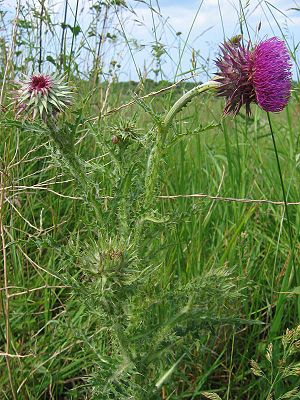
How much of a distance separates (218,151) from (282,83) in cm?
191

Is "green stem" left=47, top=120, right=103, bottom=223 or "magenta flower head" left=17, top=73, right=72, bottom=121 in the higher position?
"magenta flower head" left=17, top=73, right=72, bottom=121

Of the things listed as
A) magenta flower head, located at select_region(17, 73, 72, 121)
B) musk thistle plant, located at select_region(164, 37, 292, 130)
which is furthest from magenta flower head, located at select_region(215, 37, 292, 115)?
magenta flower head, located at select_region(17, 73, 72, 121)

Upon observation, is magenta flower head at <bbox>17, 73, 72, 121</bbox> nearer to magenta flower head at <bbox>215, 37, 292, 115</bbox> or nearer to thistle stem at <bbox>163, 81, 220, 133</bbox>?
thistle stem at <bbox>163, 81, 220, 133</bbox>

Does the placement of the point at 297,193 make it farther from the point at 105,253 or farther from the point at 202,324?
the point at 105,253

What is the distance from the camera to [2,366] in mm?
1799

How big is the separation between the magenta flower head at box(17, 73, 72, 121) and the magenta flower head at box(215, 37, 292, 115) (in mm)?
407

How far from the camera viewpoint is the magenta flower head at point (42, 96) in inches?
52.5

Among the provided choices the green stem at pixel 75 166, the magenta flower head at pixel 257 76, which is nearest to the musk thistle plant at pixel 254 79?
the magenta flower head at pixel 257 76

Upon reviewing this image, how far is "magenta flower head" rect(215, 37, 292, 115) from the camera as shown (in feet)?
4.63

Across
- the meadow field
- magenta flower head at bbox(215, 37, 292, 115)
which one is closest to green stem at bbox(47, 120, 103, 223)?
the meadow field

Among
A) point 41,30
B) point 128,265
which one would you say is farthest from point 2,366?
point 41,30

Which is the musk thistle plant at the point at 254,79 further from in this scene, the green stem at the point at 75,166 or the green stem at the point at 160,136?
the green stem at the point at 75,166

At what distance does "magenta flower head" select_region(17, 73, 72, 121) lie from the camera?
133cm

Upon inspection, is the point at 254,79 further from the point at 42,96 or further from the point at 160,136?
the point at 42,96
